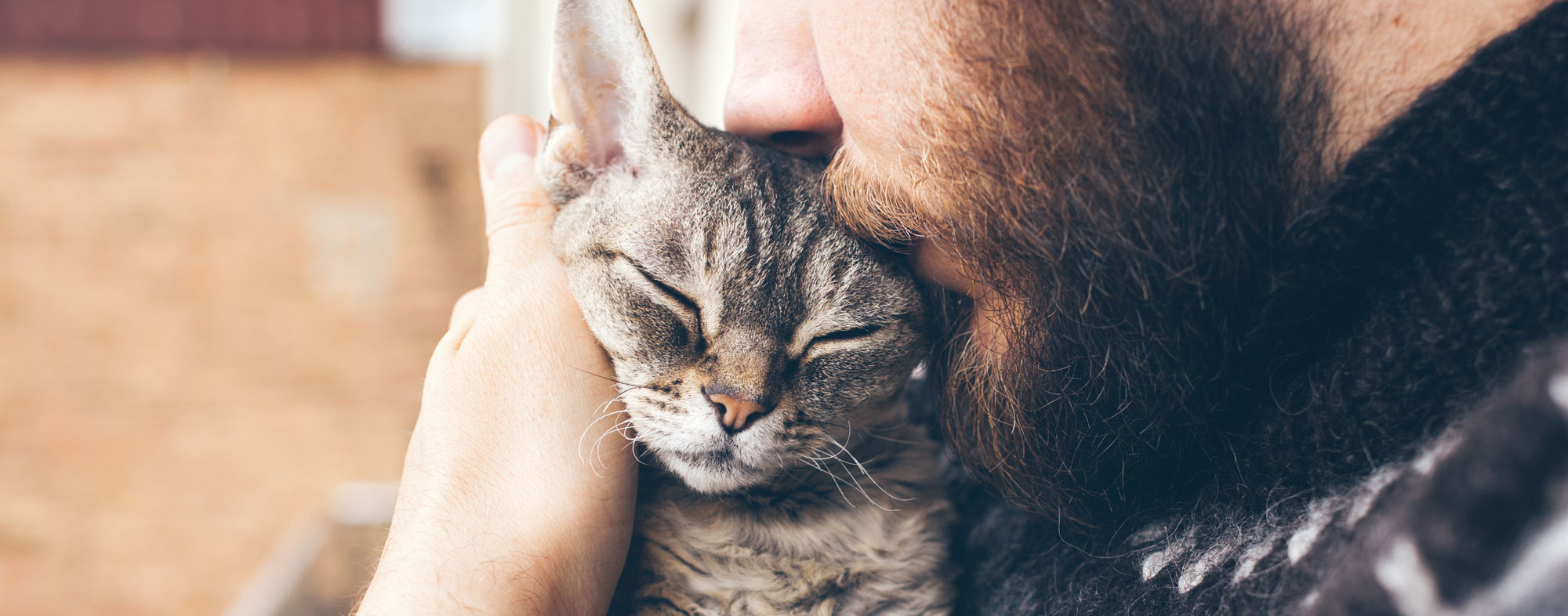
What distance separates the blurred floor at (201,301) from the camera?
17.1 feet

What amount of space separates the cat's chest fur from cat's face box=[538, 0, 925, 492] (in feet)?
0.36

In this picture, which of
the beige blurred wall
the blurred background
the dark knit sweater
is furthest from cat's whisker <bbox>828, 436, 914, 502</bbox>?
the blurred background

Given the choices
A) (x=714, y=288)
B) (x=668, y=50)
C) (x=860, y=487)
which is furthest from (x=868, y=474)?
(x=668, y=50)

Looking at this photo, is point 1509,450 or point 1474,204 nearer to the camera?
point 1509,450

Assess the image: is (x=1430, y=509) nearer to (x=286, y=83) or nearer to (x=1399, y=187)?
(x=1399, y=187)

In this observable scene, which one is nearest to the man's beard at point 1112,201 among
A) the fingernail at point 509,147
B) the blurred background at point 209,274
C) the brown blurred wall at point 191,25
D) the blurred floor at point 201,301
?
the fingernail at point 509,147

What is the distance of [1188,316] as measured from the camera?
1.00 metres

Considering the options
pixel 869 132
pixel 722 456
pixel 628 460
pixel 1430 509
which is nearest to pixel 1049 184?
pixel 869 132

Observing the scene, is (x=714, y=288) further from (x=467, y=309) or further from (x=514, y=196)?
(x=467, y=309)

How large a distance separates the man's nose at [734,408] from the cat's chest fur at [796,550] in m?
0.25

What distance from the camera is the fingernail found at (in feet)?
5.35

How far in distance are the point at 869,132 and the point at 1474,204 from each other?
0.67 meters

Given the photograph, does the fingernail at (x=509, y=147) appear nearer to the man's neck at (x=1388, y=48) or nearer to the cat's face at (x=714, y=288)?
the cat's face at (x=714, y=288)

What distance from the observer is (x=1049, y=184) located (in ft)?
3.34
